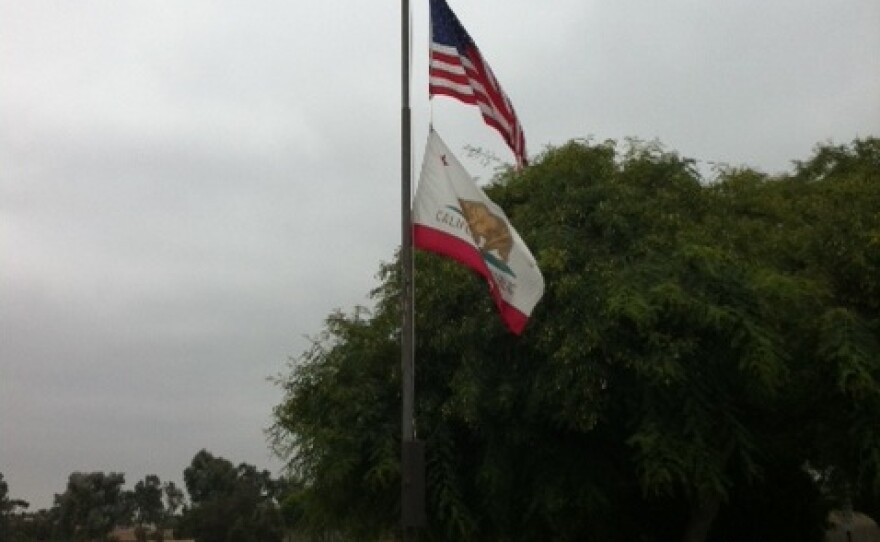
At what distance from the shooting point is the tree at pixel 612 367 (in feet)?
55.1

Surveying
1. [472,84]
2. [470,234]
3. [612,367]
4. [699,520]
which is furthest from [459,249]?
[699,520]

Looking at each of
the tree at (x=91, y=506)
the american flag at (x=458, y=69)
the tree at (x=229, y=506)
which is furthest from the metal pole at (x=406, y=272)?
the tree at (x=91, y=506)

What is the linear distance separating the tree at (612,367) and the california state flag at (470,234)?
3.99 meters

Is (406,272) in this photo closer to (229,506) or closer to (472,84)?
(472,84)

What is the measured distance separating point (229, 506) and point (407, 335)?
10126cm

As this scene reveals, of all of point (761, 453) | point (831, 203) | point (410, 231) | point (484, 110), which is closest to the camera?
point (410, 231)

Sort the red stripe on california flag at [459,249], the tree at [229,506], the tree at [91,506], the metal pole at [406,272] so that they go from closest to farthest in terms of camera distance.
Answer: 1. the metal pole at [406,272]
2. the red stripe on california flag at [459,249]
3. the tree at [229,506]
4. the tree at [91,506]

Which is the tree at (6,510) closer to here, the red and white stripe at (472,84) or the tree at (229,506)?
the tree at (229,506)

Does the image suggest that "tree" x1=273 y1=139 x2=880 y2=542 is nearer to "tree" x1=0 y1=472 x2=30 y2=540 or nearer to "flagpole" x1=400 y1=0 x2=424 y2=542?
"flagpole" x1=400 y1=0 x2=424 y2=542

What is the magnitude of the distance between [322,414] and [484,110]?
8.09m

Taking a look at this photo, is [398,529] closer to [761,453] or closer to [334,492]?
[334,492]

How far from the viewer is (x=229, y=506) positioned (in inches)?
4262

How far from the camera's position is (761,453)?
1783cm

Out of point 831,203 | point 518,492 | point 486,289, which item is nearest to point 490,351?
point 486,289
